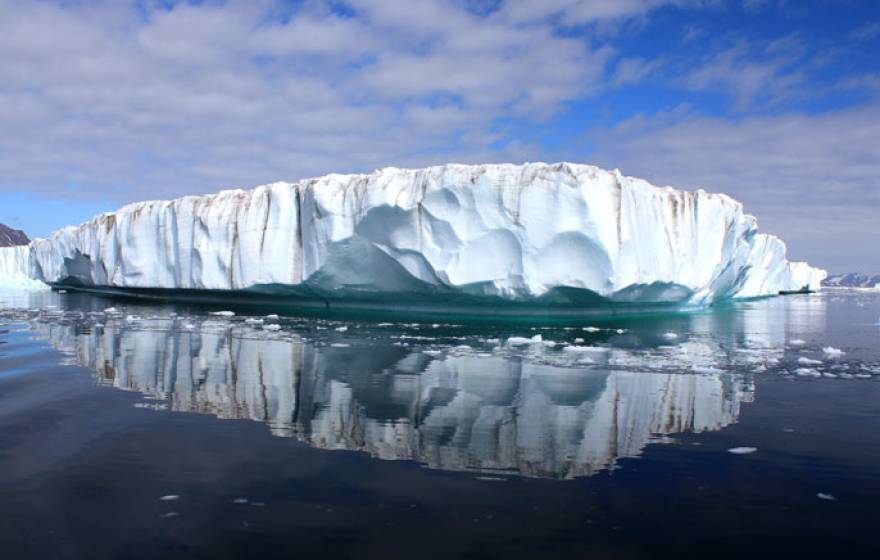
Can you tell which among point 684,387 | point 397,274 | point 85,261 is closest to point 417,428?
point 684,387

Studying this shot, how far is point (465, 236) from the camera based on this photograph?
1492cm

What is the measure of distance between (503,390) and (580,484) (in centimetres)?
285

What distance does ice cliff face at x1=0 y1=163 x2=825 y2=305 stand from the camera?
14.4 meters

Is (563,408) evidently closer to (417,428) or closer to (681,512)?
(417,428)

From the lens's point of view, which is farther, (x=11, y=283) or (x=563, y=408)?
(x=11, y=283)

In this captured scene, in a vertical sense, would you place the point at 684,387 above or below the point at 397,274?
below

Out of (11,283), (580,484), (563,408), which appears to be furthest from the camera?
(11,283)

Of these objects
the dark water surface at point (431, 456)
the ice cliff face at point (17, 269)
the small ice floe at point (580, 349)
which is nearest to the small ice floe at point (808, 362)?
the dark water surface at point (431, 456)

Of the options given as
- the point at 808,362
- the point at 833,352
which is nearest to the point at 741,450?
the point at 808,362

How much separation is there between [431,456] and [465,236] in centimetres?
1086

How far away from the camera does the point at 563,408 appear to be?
5797mm

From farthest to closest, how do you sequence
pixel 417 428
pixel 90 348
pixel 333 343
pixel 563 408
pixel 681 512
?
pixel 333 343
pixel 90 348
pixel 563 408
pixel 417 428
pixel 681 512

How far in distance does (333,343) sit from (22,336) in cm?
529

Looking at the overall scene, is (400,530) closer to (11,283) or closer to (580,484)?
(580,484)
